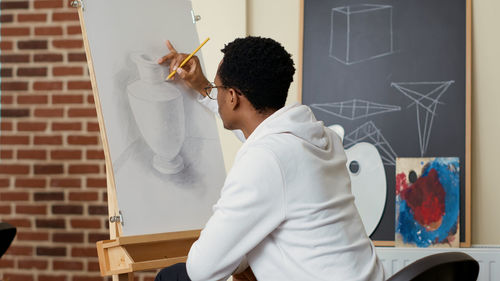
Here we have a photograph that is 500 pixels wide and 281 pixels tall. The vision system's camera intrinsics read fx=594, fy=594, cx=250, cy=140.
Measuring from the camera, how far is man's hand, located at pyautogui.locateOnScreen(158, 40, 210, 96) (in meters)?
2.14

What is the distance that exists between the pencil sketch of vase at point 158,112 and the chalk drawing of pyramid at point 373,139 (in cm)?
95

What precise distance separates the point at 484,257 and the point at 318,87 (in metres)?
1.07

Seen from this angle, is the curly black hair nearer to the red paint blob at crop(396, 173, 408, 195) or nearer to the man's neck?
the man's neck

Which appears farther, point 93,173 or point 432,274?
point 93,173

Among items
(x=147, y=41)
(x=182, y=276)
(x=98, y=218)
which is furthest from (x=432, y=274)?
(x=98, y=218)

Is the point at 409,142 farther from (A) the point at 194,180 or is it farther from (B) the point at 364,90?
(A) the point at 194,180

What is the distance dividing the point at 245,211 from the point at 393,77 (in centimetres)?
163

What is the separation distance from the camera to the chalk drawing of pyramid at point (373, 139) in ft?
9.00

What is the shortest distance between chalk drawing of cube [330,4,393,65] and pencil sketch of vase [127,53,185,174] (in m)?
1.01

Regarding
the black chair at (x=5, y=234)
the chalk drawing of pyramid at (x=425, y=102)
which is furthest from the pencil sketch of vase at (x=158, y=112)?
the chalk drawing of pyramid at (x=425, y=102)

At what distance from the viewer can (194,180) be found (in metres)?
2.17

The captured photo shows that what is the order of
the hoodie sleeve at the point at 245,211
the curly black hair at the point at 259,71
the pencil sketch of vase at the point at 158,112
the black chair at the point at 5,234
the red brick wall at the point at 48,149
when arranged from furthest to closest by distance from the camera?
the red brick wall at the point at 48,149, the pencil sketch of vase at the point at 158,112, the black chair at the point at 5,234, the curly black hair at the point at 259,71, the hoodie sleeve at the point at 245,211

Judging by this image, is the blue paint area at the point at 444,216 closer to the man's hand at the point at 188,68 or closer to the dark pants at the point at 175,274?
the man's hand at the point at 188,68

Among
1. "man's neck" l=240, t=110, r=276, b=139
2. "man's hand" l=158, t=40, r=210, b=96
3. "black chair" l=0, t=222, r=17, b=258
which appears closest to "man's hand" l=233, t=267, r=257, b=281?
"man's neck" l=240, t=110, r=276, b=139
